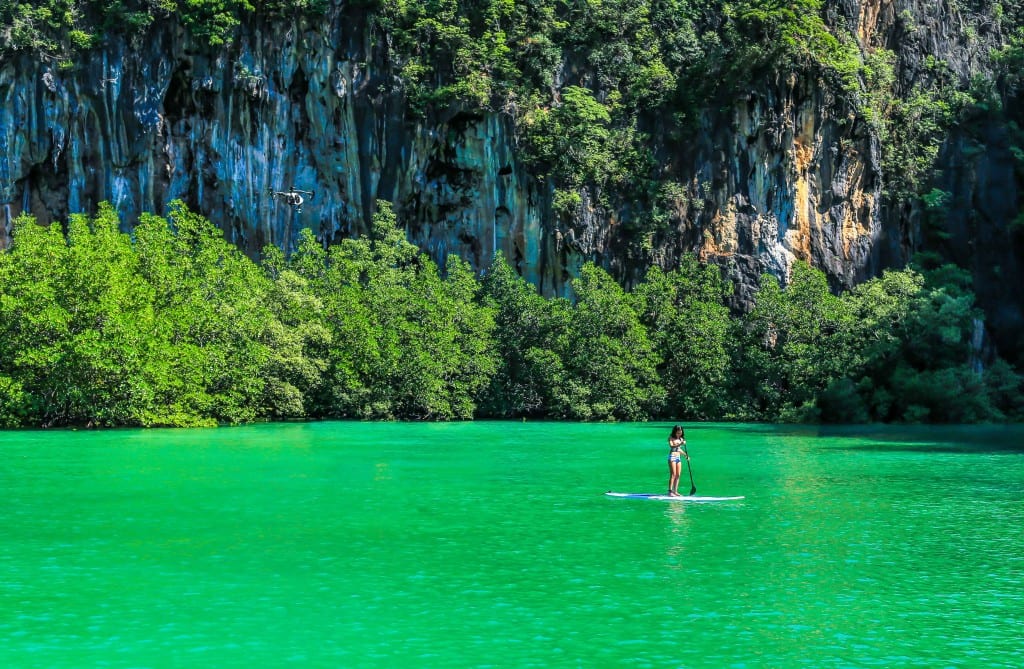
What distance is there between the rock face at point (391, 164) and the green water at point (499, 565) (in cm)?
4346

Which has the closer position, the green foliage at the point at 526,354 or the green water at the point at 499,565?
the green water at the point at 499,565

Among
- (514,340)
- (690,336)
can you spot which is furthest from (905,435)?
(514,340)

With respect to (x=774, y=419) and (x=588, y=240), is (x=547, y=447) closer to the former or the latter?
(x=774, y=419)

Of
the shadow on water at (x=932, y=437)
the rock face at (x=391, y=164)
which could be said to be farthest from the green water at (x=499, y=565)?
the rock face at (x=391, y=164)

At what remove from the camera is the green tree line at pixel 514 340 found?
2173 inches

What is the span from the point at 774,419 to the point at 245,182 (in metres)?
39.5

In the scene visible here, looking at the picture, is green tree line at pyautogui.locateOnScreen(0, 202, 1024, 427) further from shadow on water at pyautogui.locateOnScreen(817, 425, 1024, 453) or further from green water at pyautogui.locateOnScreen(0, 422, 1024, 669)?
green water at pyautogui.locateOnScreen(0, 422, 1024, 669)

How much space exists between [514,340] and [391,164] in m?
18.5

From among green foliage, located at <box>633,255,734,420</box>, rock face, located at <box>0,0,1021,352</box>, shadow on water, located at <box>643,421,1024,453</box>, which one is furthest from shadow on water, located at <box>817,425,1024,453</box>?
rock face, located at <box>0,0,1021,352</box>

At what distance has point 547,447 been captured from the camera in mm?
43688

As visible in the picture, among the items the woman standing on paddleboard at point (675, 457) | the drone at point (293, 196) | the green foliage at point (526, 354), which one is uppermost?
the drone at point (293, 196)

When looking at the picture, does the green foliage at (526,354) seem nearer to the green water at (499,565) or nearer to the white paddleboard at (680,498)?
the green water at (499,565)

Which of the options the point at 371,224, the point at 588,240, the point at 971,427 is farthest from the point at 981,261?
the point at 371,224

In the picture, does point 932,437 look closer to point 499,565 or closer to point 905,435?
point 905,435
